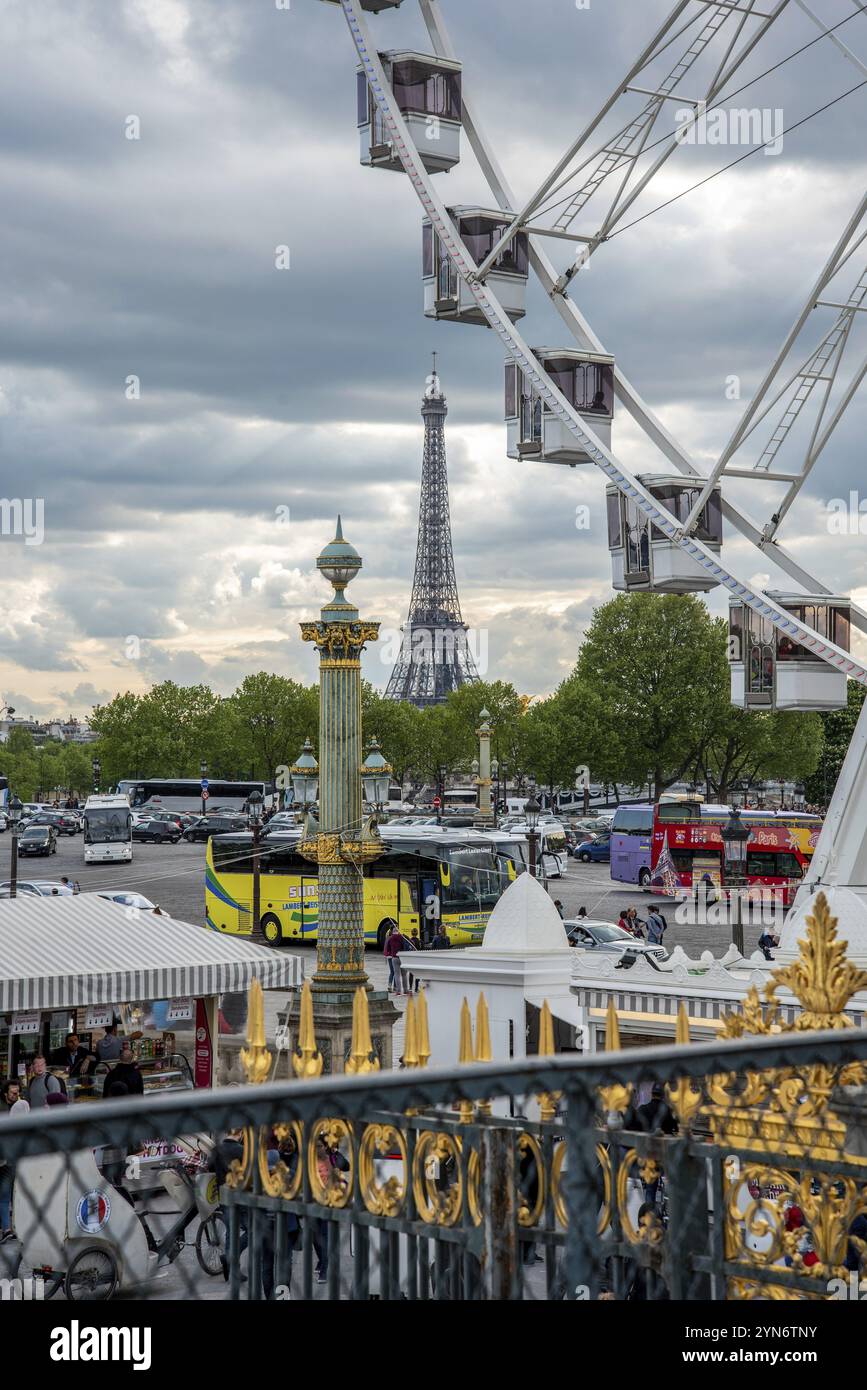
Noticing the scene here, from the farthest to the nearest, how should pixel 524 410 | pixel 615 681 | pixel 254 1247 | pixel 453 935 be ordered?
pixel 615 681, pixel 453 935, pixel 524 410, pixel 254 1247

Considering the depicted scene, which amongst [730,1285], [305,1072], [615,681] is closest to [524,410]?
[305,1072]

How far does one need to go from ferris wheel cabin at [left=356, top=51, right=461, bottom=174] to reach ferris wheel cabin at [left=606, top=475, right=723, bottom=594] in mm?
5888

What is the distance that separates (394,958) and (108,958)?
16.4m

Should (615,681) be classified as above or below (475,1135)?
above

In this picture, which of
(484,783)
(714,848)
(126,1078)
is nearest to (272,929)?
(714,848)

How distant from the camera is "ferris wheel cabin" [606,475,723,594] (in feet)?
68.9

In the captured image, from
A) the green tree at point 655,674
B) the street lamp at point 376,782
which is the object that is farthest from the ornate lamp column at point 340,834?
the green tree at point 655,674

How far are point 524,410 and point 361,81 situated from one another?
19.2ft

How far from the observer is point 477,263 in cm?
2316

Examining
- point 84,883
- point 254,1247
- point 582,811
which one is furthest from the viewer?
point 582,811

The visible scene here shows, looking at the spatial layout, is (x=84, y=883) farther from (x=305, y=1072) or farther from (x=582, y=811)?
(x=582, y=811)

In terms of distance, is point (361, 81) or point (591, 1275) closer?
point (591, 1275)

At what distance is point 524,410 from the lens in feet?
73.3

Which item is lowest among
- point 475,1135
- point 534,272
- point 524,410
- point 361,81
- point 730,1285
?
point 730,1285
